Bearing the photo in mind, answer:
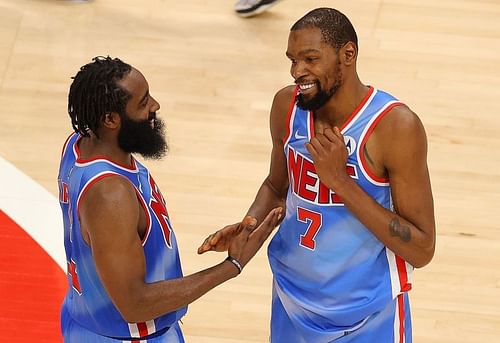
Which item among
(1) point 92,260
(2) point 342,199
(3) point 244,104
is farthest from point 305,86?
(3) point 244,104

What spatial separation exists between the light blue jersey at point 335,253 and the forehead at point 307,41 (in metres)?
0.25

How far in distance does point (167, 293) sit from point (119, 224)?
32cm

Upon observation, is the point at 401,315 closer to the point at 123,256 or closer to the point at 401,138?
the point at 401,138

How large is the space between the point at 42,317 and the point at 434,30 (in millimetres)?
3194

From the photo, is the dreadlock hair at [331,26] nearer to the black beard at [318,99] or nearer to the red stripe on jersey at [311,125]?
the black beard at [318,99]

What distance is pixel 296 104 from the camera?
129 inches

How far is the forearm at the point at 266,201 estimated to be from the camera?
11.8 ft

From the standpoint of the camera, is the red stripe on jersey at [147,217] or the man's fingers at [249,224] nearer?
the red stripe on jersey at [147,217]

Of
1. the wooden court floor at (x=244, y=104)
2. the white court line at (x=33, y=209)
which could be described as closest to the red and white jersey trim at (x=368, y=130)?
the wooden court floor at (x=244, y=104)

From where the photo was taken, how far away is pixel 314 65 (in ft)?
10.2

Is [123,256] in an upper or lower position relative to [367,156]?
lower

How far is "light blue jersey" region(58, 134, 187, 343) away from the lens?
124 inches

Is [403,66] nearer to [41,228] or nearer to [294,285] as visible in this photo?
[41,228]

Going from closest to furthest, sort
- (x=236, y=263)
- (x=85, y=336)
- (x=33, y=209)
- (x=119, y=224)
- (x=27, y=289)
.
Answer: (x=119, y=224) < (x=236, y=263) < (x=85, y=336) < (x=27, y=289) < (x=33, y=209)
